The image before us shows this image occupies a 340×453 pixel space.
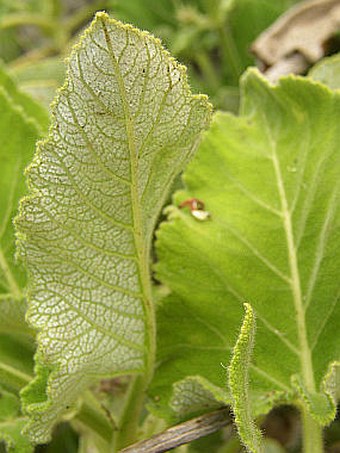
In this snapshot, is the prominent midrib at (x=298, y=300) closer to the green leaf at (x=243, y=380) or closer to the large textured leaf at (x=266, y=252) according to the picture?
the large textured leaf at (x=266, y=252)

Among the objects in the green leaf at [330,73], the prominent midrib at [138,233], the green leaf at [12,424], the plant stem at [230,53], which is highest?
the plant stem at [230,53]

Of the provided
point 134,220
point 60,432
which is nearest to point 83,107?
point 134,220

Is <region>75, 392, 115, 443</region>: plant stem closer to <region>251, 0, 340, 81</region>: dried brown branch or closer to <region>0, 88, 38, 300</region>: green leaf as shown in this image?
<region>0, 88, 38, 300</region>: green leaf

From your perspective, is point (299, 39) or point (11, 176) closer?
point (11, 176)

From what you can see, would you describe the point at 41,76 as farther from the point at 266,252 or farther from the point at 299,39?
the point at 266,252

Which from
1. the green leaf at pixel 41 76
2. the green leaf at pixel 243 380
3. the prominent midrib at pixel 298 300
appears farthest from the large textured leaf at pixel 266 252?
the green leaf at pixel 41 76

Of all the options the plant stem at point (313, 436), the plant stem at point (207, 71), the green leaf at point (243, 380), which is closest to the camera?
the green leaf at point (243, 380)

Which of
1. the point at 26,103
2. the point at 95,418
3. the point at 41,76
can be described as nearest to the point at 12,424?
the point at 95,418
